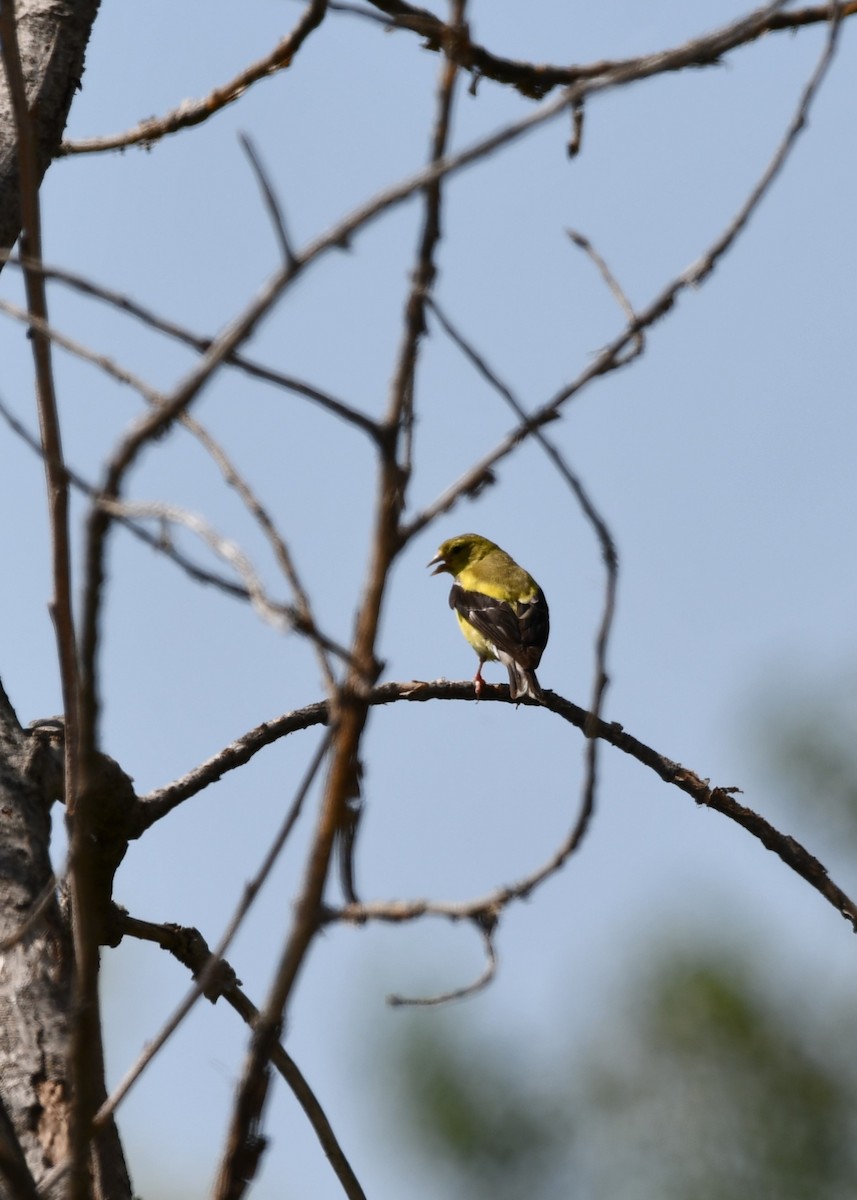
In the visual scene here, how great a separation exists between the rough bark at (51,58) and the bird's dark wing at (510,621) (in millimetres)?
4827

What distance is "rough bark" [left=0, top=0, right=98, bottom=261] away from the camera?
3.20 meters

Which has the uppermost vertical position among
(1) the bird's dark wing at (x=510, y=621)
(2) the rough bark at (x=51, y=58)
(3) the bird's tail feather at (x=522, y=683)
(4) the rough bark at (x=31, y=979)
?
(1) the bird's dark wing at (x=510, y=621)

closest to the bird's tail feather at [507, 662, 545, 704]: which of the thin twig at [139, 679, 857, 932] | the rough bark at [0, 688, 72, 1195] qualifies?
the thin twig at [139, 679, 857, 932]

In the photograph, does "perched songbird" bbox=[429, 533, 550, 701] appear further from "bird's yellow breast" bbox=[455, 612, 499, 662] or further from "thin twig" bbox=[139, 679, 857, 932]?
"thin twig" bbox=[139, 679, 857, 932]

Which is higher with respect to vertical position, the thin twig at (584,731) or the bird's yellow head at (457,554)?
the bird's yellow head at (457,554)

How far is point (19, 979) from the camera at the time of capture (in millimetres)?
2350

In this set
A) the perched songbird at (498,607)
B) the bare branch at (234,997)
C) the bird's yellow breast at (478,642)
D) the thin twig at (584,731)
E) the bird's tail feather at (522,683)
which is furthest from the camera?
the bird's yellow breast at (478,642)

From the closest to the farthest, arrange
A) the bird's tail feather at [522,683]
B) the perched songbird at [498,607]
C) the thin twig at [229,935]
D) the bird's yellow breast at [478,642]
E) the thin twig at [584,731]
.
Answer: the thin twig at [229,935]
the thin twig at [584,731]
the bird's tail feather at [522,683]
the perched songbird at [498,607]
the bird's yellow breast at [478,642]

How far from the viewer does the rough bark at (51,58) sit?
126 inches

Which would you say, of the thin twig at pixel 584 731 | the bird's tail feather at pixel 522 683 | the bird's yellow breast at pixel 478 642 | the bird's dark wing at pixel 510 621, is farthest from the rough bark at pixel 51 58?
the bird's yellow breast at pixel 478 642

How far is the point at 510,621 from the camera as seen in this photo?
8.51m

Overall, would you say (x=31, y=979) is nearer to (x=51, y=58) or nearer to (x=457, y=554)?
(x=51, y=58)

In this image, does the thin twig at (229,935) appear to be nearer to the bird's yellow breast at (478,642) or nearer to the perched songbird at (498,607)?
the perched songbird at (498,607)

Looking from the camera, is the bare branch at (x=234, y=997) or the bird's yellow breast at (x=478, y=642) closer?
the bare branch at (x=234, y=997)
